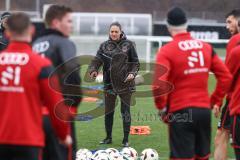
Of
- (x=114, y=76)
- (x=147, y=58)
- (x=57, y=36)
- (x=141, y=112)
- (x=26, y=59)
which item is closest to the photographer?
(x=26, y=59)

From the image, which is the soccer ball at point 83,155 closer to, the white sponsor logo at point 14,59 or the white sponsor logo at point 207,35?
the white sponsor logo at point 14,59

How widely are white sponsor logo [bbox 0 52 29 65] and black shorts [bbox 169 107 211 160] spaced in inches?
82.1

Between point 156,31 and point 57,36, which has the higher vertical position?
point 156,31

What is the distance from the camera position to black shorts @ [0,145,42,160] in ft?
19.4

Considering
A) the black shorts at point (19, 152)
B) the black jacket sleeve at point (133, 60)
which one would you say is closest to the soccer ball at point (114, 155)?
the black jacket sleeve at point (133, 60)

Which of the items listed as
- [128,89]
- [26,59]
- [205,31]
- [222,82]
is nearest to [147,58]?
[205,31]

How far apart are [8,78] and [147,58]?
23232mm

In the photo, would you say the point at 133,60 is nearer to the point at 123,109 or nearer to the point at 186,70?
the point at 123,109

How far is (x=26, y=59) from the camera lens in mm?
5828

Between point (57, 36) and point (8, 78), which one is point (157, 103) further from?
point (8, 78)

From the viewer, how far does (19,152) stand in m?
5.90

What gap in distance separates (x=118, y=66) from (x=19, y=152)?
565 centimetres

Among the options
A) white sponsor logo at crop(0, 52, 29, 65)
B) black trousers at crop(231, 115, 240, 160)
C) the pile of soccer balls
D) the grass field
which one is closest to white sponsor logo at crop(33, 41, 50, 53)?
white sponsor logo at crop(0, 52, 29, 65)

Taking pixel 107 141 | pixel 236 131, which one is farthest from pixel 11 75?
pixel 107 141
